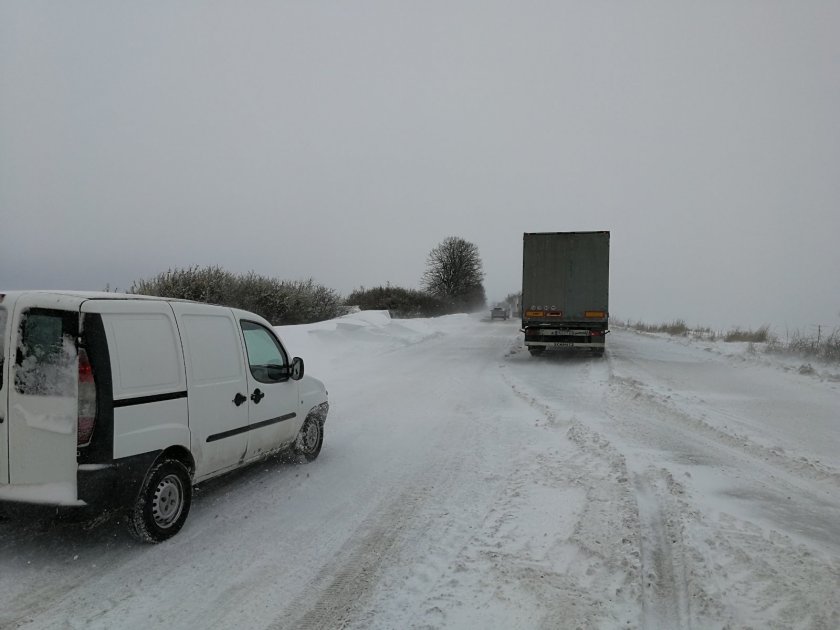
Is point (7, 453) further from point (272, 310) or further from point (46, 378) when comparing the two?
point (272, 310)

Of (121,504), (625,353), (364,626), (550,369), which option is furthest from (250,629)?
(625,353)

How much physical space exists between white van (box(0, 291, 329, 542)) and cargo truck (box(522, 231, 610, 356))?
510 inches

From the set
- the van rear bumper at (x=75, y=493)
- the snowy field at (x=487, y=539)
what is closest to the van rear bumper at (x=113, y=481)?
the van rear bumper at (x=75, y=493)

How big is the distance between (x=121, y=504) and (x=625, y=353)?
17.5 m

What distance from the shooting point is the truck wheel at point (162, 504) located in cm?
382

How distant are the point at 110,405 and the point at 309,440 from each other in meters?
2.87

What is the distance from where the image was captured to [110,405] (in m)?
3.55

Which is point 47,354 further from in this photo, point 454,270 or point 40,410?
point 454,270

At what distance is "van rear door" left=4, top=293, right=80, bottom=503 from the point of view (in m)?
3.51

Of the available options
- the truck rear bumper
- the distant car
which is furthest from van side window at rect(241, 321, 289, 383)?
the distant car

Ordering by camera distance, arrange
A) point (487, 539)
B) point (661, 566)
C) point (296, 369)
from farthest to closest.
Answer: point (296, 369) < point (487, 539) < point (661, 566)

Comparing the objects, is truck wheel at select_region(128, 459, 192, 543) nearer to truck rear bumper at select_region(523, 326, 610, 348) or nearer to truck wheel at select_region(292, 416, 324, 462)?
truck wheel at select_region(292, 416, 324, 462)

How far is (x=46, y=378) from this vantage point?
3545 mm

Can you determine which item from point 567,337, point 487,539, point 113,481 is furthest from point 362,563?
point 567,337
